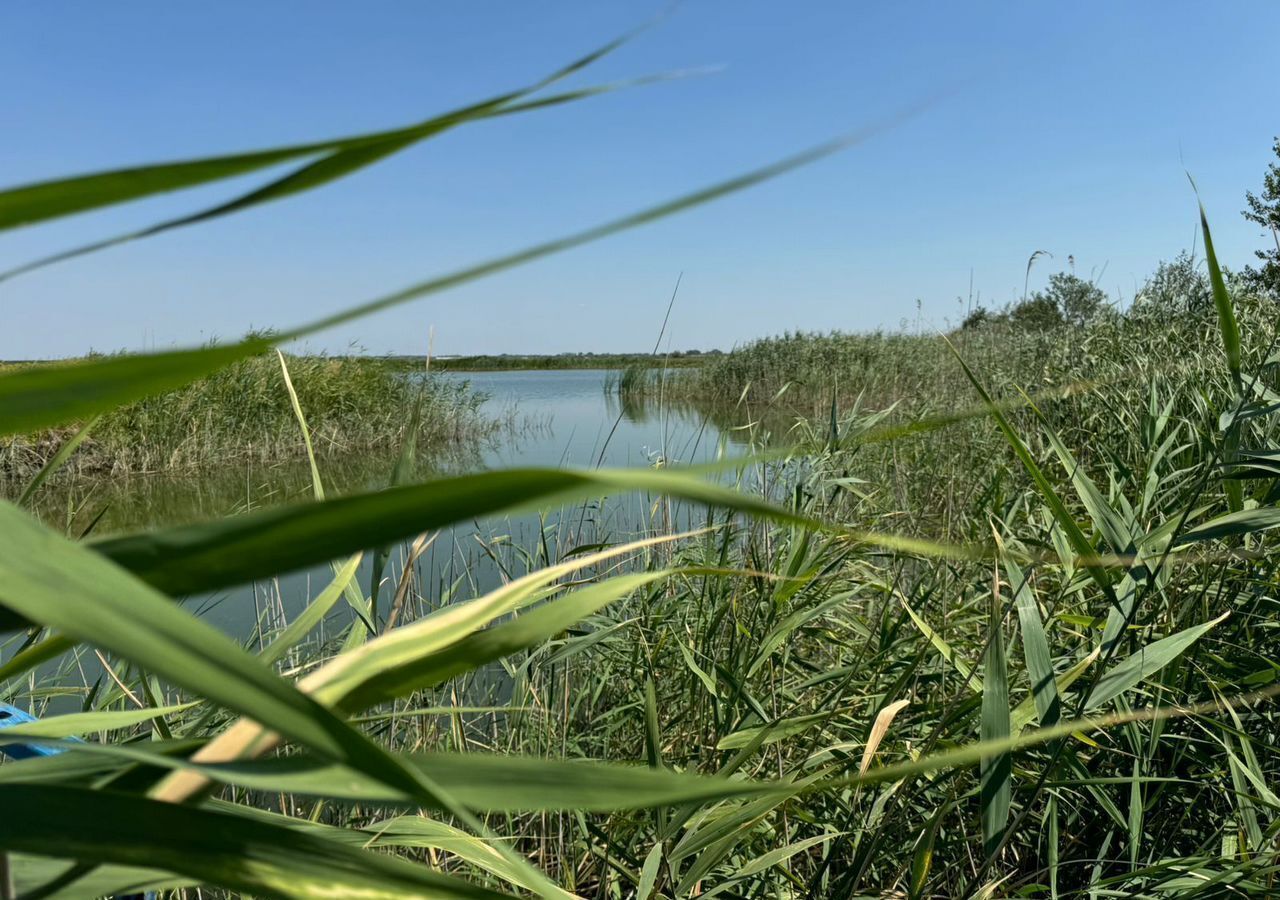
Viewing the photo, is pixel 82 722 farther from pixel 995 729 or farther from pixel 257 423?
pixel 257 423

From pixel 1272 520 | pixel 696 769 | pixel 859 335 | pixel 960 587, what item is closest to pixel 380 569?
pixel 1272 520

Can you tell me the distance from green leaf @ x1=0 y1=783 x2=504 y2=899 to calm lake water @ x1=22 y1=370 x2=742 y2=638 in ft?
1.06

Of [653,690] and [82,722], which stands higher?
[82,722]

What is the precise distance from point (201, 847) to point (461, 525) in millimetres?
461

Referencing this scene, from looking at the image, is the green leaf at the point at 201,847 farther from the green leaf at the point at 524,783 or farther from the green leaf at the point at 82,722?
the green leaf at the point at 82,722

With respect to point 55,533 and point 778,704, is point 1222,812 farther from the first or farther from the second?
point 55,533

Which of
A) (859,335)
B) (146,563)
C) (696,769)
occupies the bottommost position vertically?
(696,769)

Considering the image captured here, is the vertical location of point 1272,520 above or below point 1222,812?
above

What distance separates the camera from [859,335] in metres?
14.8

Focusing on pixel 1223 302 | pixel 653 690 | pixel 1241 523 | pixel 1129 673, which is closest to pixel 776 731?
pixel 653 690

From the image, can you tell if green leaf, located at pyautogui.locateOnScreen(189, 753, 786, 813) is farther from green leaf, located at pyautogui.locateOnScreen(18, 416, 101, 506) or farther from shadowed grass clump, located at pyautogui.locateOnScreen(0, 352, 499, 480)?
shadowed grass clump, located at pyautogui.locateOnScreen(0, 352, 499, 480)

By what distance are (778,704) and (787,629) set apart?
12.7 inches

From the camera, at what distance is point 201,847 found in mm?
262

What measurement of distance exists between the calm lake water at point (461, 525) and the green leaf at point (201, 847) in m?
0.32
